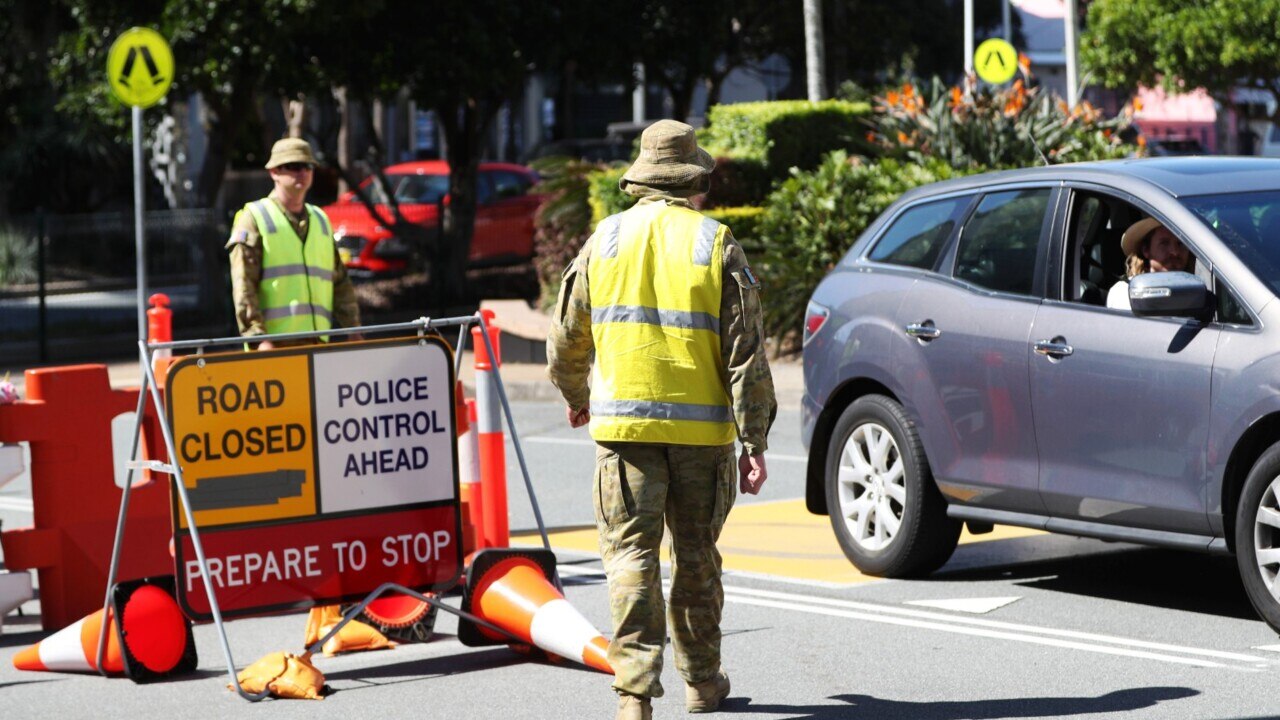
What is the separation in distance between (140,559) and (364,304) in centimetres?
1596

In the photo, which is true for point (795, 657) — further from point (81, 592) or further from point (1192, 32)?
point (1192, 32)

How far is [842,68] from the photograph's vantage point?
129ft

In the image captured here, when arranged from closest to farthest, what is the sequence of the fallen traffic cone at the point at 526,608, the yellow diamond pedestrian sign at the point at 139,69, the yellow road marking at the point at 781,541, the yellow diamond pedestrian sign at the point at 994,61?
the fallen traffic cone at the point at 526,608 < the yellow road marking at the point at 781,541 < the yellow diamond pedestrian sign at the point at 139,69 < the yellow diamond pedestrian sign at the point at 994,61

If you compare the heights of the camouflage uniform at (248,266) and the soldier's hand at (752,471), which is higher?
the camouflage uniform at (248,266)

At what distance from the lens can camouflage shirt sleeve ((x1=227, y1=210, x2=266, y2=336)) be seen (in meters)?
8.13

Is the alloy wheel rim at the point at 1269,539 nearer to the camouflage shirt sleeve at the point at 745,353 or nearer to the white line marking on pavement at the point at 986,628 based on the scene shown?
the white line marking on pavement at the point at 986,628

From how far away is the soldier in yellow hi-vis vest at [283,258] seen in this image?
816 cm

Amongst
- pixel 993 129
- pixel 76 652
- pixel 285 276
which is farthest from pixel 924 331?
pixel 993 129

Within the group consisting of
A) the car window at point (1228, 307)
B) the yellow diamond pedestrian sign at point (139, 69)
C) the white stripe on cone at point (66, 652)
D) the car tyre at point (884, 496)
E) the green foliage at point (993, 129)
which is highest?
the yellow diamond pedestrian sign at point (139, 69)

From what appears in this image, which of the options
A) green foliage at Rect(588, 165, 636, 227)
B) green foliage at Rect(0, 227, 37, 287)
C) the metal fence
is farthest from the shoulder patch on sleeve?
green foliage at Rect(0, 227, 37, 287)

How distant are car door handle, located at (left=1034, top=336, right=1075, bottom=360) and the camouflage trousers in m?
1.94

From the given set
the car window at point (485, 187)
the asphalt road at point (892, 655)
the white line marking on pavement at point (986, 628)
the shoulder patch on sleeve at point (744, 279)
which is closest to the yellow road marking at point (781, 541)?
the asphalt road at point (892, 655)

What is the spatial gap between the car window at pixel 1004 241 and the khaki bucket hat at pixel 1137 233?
13.0 inches

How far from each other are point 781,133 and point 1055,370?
11789mm
